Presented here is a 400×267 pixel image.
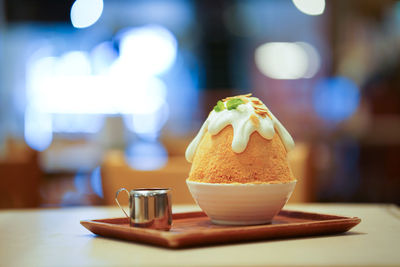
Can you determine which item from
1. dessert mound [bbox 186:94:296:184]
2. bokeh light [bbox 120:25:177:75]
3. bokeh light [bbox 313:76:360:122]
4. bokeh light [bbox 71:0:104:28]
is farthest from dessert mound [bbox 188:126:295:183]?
bokeh light [bbox 120:25:177:75]

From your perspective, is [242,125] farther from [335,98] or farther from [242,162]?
[335,98]

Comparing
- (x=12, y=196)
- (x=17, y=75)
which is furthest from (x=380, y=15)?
(x=12, y=196)

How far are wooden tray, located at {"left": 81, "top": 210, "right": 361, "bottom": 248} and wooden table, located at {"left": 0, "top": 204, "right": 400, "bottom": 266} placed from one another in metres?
0.02

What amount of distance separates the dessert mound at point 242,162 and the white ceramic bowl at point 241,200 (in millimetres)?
14

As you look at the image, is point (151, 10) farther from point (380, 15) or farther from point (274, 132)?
point (274, 132)

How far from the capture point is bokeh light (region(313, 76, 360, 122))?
6219 millimetres

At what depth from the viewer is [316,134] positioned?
6.12 m

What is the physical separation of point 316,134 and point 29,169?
3.74 meters

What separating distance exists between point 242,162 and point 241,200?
2.9 inches

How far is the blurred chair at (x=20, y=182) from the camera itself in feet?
9.84

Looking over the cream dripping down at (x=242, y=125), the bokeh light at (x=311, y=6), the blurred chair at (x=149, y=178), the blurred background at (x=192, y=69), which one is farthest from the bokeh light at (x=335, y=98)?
the cream dripping down at (x=242, y=125)

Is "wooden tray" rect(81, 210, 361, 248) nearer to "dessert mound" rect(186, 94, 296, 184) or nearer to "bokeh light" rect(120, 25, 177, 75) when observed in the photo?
"dessert mound" rect(186, 94, 296, 184)

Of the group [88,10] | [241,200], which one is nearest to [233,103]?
[241,200]

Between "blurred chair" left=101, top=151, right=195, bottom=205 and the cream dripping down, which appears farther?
"blurred chair" left=101, top=151, right=195, bottom=205
